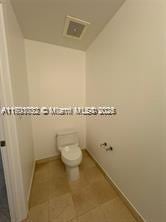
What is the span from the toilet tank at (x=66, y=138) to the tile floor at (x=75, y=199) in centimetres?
43

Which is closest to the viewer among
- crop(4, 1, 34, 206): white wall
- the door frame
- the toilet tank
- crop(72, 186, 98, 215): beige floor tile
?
the door frame

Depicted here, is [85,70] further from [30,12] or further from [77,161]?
[77,161]

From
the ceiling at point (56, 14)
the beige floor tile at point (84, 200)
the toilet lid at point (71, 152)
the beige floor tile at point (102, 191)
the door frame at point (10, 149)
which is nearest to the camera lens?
the door frame at point (10, 149)

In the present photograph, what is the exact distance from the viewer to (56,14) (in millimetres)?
1246

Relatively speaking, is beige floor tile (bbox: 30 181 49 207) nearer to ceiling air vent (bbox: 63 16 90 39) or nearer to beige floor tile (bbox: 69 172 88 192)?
beige floor tile (bbox: 69 172 88 192)

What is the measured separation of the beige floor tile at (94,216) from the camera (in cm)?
116

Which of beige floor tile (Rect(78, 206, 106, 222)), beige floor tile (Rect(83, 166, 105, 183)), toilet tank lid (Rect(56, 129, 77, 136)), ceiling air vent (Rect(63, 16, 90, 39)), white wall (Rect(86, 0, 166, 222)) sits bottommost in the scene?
beige floor tile (Rect(78, 206, 106, 222))

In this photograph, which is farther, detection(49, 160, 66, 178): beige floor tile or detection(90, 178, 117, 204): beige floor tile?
detection(49, 160, 66, 178): beige floor tile

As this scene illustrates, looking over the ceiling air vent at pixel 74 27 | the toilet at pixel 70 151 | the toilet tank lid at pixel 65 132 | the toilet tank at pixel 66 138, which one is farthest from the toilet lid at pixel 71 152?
the ceiling air vent at pixel 74 27

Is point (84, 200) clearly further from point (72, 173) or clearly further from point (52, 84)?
point (52, 84)

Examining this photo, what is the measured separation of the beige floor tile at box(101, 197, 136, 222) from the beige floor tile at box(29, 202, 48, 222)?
0.63 meters

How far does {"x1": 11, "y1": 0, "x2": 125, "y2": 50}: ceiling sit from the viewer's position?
43.8 inches

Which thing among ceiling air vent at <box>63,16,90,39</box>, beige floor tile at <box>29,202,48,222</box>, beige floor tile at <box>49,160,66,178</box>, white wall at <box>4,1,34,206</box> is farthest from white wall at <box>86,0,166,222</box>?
white wall at <box>4,1,34,206</box>

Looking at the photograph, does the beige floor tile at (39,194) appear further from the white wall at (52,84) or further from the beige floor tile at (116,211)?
the beige floor tile at (116,211)
